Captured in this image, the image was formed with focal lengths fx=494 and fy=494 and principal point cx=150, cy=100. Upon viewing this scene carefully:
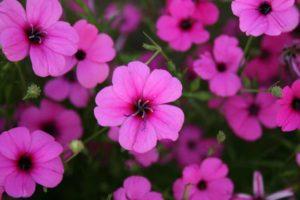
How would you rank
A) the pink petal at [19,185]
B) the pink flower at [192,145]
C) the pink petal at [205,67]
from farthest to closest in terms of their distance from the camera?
1. the pink flower at [192,145]
2. the pink petal at [205,67]
3. the pink petal at [19,185]

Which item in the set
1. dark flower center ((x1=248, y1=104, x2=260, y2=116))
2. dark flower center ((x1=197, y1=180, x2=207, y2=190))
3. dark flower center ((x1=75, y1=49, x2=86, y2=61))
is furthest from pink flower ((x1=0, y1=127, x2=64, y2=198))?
dark flower center ((x1=248, y1=104, x2=260, y2=116))

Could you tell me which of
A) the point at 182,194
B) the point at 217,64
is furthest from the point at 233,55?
the point at 182,194

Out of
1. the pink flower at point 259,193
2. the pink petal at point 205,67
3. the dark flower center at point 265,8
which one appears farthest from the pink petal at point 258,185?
the dark flower center at point 265,8

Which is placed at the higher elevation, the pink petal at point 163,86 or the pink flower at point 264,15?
the pink flower at point 264,15

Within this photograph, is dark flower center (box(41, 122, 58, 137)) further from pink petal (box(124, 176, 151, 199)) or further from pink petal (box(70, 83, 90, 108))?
pink petal (box(124, 176, 151, 199))

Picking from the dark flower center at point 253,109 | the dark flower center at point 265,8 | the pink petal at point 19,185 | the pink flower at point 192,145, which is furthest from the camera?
the pink flower at point 192,145

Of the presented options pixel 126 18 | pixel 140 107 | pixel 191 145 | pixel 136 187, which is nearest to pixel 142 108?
pixel 140 107

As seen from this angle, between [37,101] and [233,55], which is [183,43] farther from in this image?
[37,101]

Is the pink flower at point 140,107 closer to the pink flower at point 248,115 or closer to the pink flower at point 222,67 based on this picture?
the pink flower at point 222,67
